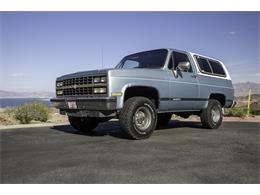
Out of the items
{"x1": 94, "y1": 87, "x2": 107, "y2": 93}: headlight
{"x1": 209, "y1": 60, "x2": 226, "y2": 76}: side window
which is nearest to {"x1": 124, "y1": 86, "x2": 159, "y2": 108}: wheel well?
{"x1": 94, "y1": 87, "x2": 107, "y2": 93}: headlight

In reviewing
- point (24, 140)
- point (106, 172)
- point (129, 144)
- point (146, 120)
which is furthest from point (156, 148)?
point (24, 140)

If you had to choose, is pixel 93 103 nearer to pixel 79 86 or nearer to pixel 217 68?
pixel 79 86

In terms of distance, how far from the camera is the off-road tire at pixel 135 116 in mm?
5398

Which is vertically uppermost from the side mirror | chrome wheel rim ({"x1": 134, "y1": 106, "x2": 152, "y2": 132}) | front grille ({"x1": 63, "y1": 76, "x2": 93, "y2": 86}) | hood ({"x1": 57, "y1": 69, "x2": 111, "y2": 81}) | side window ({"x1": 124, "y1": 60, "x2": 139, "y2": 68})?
side window ({"x1": 124, "y1": 60, "x2": 139, "y2": 68})

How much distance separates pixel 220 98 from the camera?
8570 mm

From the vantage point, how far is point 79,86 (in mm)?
5832

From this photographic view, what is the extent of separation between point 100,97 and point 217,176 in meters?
2.80

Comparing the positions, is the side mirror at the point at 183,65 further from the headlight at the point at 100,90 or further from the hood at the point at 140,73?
the headlight at the point at 100,90

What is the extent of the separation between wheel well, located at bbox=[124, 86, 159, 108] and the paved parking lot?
1.02 metres

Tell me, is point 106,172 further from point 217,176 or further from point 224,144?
point 224,144

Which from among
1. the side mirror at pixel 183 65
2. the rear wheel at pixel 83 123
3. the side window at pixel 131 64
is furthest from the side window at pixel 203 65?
the rear wheel at pixel 83 123

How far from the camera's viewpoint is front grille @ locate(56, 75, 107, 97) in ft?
18.0

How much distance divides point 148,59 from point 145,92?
1.07m

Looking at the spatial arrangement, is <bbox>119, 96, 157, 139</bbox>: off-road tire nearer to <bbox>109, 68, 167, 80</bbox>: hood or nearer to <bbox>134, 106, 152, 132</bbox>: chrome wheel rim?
<bbox>134, 106, 152, 132</bbox>: chrome wheel rim
